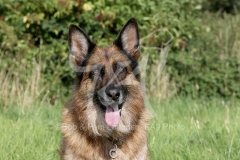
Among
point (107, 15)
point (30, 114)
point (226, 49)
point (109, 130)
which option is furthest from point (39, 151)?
point (226, 49)

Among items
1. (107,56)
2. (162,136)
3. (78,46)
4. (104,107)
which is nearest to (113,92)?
(104,107)

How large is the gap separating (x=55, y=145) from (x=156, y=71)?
4407 millimetres

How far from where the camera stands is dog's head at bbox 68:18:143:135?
486 cm

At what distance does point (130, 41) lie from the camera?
523cm

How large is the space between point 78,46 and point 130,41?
0.58 metres

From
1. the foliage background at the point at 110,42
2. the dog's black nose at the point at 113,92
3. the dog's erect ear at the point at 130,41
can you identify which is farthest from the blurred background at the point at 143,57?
the dog's black nose at the point at 113,92

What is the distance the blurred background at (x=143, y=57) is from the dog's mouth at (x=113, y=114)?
1.92 m

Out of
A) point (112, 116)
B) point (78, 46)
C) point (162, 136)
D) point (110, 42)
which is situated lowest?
point (110, 42)

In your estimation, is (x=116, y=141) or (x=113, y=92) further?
(x=116, y=141)

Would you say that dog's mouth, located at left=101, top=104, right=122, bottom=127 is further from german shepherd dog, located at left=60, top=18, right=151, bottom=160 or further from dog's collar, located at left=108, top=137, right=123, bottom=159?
dog's collar, located at left=108, top=137, right=123, bottom=159

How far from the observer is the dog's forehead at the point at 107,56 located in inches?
200

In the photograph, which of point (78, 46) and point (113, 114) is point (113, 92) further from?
point (78, 46)

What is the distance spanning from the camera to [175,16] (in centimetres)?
1051

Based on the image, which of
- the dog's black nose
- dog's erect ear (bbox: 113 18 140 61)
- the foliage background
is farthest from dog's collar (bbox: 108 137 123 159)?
the foliage background
